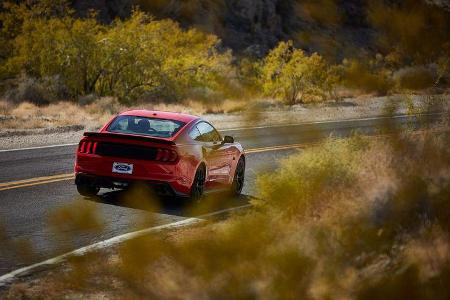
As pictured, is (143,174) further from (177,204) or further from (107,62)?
(107,62)

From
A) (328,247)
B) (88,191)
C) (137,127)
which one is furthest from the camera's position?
(88,191)

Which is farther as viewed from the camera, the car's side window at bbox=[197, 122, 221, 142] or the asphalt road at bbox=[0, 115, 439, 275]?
the car's side window at bbox=[197, 122, 221, 142]

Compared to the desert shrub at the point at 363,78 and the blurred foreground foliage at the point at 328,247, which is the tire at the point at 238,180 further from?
the desert shrub at the point at 363,78

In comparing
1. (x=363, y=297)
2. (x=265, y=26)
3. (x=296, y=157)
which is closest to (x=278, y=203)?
(x=296, y=157)

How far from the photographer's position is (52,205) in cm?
1191

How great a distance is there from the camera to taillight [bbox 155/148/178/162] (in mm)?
11625

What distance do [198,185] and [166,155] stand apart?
82cm

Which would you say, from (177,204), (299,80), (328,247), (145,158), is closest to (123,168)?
(145,158)

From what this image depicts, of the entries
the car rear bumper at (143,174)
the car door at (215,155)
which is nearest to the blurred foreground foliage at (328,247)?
the car rear bumper at (143,174)

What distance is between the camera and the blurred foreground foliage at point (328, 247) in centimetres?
659

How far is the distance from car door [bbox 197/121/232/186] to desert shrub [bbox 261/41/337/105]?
27.2 meters

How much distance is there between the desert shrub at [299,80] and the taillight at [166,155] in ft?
94.7

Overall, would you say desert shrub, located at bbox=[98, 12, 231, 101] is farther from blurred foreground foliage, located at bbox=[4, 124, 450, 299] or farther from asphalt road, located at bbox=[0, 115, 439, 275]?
blurred foreground foliage, located at bbox=[4, 124, 450, 299]

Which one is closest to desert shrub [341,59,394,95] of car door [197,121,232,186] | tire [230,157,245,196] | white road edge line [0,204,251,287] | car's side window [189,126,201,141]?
tire [230,157,245,196]
